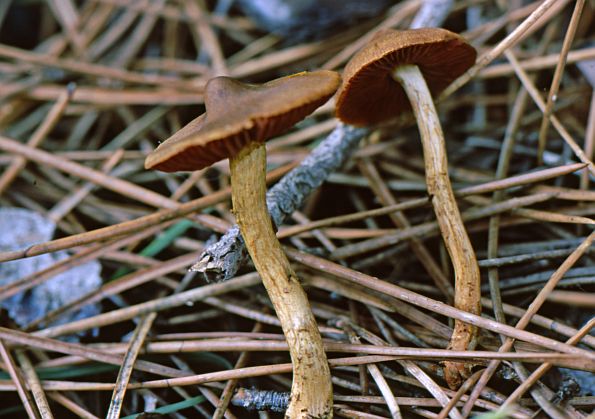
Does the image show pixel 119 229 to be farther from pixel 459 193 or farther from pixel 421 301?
pixel 459 193

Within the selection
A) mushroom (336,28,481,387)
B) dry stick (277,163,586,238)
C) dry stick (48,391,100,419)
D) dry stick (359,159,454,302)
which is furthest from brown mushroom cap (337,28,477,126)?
dry stick (48,391,100,419)

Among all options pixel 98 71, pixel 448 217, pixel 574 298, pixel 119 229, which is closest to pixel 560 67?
pixel 448 217

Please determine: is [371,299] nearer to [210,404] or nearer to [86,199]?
[210,404]

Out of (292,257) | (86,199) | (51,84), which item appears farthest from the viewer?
(51,84)

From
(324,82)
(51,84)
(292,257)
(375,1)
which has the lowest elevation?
(292,257)

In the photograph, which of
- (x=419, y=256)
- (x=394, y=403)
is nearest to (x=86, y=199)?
(x=419, y=256)

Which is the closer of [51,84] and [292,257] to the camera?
[292,257]

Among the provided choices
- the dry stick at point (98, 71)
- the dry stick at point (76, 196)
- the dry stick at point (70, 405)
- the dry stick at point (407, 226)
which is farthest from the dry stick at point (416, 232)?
the dry stick at point (98, 71)
